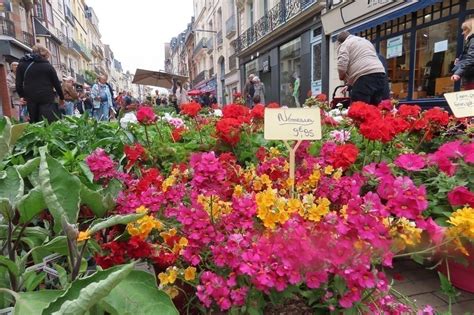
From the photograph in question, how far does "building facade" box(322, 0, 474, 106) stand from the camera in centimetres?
742

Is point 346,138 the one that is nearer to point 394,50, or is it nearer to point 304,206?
point 304,206

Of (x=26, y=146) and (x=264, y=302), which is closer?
(x=264, y=302)

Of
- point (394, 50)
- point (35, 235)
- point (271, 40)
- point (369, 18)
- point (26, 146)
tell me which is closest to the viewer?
point (35, 235)

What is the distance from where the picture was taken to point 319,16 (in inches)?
510

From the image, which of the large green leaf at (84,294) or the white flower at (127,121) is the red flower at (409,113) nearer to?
the white flower at (127,121)

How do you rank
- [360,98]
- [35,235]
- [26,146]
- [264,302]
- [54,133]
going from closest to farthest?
[264,302], [35,235], [26,146], [54,133], [360,98]

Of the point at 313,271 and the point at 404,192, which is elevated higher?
the point at 404,192

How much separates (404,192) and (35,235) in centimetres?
129

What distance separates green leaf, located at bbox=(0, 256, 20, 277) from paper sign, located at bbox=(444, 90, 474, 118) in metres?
2.40

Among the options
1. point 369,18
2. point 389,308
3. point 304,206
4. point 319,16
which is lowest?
point 389,308

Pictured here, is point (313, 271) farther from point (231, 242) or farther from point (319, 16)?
point (319, 16)

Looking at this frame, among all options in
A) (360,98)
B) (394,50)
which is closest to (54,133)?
(360,98)

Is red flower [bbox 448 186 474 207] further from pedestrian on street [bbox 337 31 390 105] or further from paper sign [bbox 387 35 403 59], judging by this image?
paper sign [bbox 387 35 403 59]

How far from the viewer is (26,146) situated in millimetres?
2525
